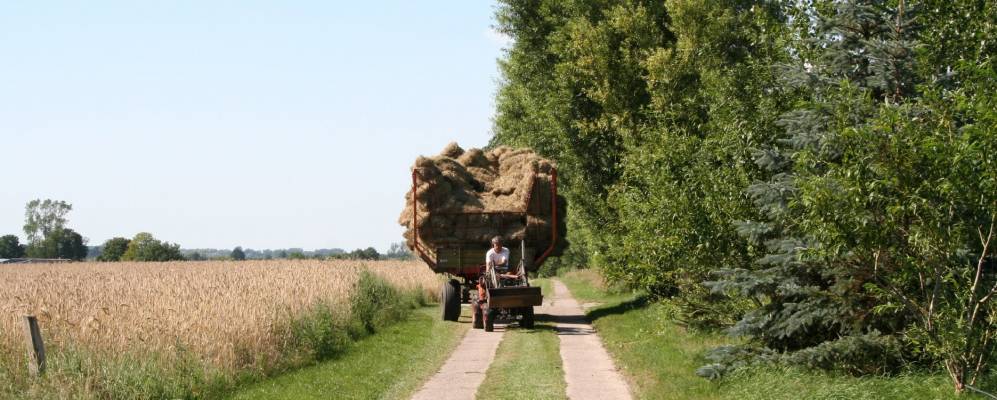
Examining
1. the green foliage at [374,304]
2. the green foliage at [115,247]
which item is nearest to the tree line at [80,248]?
the green foliage at [115,247]

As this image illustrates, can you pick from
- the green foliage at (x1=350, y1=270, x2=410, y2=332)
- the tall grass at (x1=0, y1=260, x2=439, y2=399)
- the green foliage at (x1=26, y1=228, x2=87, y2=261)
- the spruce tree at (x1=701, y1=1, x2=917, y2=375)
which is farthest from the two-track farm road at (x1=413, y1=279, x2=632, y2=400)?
the green foliage at (x1=26, y1=228, x2=87, y2=261)

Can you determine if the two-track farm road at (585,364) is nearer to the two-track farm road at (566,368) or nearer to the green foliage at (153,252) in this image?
the two-track farm road at (566,368)

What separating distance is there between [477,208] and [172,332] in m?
11.4

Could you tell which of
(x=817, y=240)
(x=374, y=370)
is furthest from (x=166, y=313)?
(x=817, y=240)

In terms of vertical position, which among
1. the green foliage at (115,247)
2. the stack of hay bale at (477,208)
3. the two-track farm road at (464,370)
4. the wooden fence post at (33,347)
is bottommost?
the two-track farm road at (464,370)

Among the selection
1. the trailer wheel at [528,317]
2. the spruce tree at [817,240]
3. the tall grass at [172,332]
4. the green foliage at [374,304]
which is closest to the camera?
the spruce tree at [817,240]

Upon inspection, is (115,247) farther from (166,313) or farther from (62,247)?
(166,313)

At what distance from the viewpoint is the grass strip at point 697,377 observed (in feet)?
35.4

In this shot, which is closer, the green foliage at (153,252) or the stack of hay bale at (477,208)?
the stack of hay bale at (477,208)

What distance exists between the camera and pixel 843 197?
984cm

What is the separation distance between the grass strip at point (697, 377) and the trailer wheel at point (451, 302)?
381cm

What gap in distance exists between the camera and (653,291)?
22328 millimetres

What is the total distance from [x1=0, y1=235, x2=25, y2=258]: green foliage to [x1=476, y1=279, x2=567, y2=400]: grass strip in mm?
110228

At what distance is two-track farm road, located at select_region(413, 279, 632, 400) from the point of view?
1348 cm
